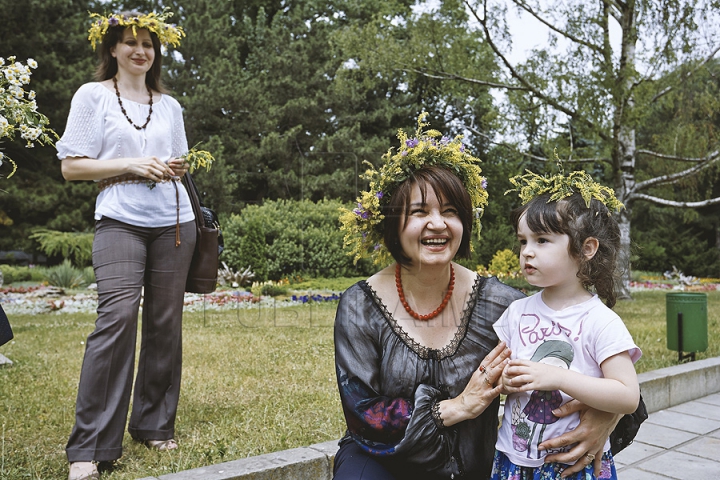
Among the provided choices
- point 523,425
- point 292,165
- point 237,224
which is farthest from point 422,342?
point 292,165

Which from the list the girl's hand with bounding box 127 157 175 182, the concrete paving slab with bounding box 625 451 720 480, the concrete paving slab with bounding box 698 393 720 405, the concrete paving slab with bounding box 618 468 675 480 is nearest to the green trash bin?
the concrete paving slab with bounding box 698 393 720 405

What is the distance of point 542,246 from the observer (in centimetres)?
199

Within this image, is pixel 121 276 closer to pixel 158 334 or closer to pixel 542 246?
pixel 158 334

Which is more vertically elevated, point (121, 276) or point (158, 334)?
point (121, 276)

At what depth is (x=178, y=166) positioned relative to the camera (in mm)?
2965

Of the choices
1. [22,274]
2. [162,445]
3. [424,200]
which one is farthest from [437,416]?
[22,274]

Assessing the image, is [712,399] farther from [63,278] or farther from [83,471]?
[63,278]

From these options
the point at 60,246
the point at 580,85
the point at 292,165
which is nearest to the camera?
the point at 580,85

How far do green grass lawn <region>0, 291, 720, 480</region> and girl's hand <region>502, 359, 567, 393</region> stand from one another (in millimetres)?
1548

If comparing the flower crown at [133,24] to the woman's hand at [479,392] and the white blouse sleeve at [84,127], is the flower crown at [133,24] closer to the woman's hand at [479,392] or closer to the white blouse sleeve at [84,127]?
the white blouse sleeve at [84,127]

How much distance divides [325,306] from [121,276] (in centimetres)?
706

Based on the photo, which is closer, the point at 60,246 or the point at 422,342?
the point at 422,342

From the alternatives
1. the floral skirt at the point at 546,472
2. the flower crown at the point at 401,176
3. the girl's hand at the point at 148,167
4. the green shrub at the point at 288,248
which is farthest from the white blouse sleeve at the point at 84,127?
the green shrub at the point at 288,248

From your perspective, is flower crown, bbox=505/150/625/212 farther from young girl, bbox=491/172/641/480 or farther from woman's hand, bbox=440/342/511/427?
woman's hand, bbox=440/342/511/427
